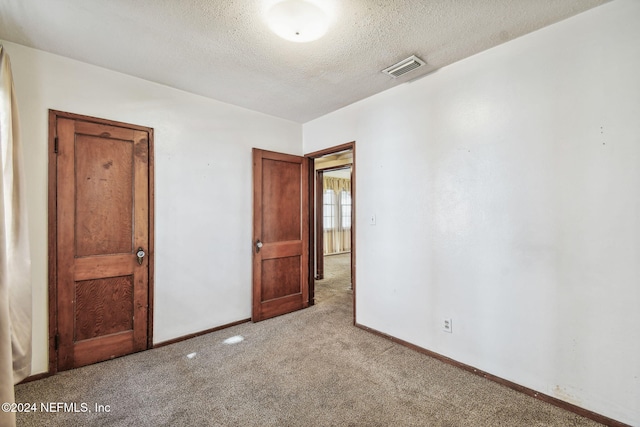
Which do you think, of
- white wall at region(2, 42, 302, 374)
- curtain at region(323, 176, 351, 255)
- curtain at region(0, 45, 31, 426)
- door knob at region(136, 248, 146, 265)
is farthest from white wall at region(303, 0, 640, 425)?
curtain at region(323, 176, 351, 255)

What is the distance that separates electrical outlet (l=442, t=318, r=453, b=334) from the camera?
8.02ft

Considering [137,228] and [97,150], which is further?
[137,228]

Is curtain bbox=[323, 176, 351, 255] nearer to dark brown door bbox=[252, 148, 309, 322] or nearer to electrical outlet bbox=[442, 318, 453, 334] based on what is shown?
dark brown door bbox=[252, 148, 309, 322]

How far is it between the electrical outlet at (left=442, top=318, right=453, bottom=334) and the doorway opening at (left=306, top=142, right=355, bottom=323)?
1.08m

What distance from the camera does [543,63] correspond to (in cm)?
199

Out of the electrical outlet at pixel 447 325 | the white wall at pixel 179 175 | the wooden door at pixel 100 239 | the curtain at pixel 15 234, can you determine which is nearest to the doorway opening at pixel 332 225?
the white wall at pixel 179 175

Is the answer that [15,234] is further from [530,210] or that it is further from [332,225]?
[332,225]

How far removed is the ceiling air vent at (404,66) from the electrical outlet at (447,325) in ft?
7.36

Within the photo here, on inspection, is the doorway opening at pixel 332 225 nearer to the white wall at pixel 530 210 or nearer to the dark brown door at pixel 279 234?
the dark brown door at pixel 279 234

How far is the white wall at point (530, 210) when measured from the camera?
1715mm

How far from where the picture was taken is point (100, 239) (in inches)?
98.0

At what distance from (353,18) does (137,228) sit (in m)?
2.56

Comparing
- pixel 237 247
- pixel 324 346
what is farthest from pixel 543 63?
pixel 237 247

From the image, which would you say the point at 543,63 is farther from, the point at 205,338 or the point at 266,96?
the point at 205,338
